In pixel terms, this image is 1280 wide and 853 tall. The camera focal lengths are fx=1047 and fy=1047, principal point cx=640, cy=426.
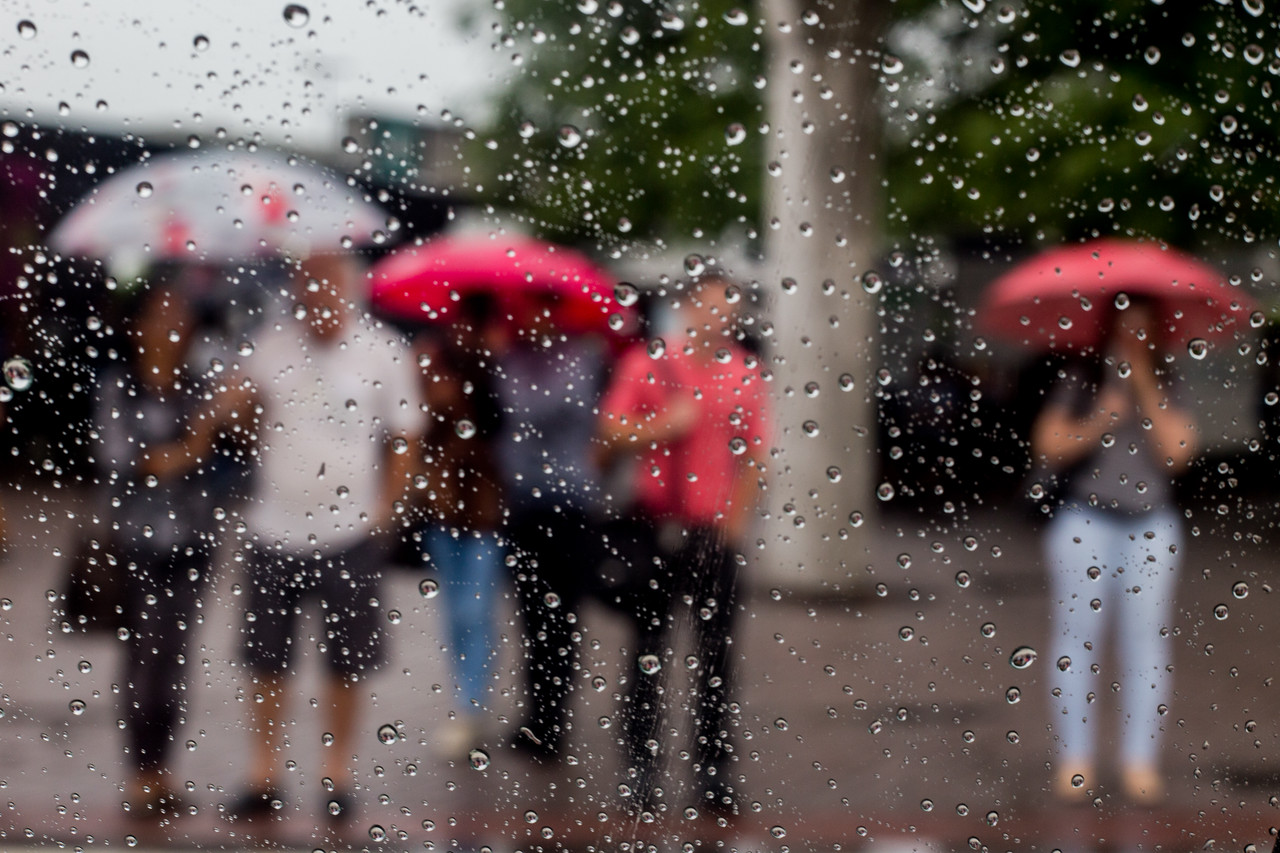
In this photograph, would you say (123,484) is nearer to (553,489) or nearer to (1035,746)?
(553,489)

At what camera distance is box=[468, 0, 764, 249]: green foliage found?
1405 millimetres

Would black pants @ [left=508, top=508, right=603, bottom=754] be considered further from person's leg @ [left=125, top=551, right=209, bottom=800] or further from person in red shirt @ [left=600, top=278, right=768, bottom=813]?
person's leg @ [left=125, top=551, right=209, bottom=800]

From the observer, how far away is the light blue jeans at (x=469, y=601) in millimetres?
1482

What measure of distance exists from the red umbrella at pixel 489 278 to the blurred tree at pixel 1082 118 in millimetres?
459

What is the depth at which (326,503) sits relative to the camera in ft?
4.88

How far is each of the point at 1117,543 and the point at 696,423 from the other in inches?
26.4

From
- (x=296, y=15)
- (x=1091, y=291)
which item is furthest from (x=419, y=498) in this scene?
(x=1091, y=291)

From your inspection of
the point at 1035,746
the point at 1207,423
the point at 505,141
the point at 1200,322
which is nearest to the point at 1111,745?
the point at 1035,746

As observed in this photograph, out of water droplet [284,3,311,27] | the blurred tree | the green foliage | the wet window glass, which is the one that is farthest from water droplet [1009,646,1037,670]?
water droplet [284,3,311,27]

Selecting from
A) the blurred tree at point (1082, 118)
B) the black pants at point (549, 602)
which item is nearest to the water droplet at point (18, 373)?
the black pants at point (549, 602)

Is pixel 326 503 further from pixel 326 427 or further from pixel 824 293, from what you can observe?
pixel 824 293

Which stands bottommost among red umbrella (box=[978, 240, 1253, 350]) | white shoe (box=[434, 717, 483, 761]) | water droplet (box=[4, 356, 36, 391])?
white shoe (box=[434, 717, 483, 761])

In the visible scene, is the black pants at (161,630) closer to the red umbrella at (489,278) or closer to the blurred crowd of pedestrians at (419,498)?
the blurred crowd of pedestrians at (419,498)

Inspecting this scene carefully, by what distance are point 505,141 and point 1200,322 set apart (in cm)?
107
